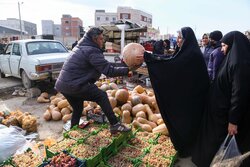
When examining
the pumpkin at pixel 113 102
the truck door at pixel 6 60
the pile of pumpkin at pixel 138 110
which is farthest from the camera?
the truck door at pixel 6 60

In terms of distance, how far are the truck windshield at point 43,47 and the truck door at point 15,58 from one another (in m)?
0.52

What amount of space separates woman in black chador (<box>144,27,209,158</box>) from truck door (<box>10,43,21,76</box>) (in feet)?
20.6

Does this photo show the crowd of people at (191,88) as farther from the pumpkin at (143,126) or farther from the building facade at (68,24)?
the building facade at (68,24)

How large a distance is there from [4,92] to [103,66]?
632 centimetres

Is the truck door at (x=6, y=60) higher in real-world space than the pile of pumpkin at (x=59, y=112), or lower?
higher

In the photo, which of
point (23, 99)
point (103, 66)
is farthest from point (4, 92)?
point (103, 66)

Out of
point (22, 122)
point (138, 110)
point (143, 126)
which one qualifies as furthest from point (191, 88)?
point (22, 122)

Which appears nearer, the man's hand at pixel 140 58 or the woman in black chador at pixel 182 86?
the woman in black chador at pixel 182 86

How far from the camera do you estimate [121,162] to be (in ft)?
9.90

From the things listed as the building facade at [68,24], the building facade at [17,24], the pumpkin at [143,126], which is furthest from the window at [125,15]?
the pumpkin at [143,126]

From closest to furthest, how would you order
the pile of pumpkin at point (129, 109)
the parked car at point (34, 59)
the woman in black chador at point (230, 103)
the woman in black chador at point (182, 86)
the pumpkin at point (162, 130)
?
the woman in black chador at point (230, 103) → the woman in black chador at point (182, 86) → the pumpkin at point (162, 130) → the pile of pumpkin at point (129, 109) → the parked car at point (34, 59)

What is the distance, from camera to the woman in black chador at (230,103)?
233 centimetres

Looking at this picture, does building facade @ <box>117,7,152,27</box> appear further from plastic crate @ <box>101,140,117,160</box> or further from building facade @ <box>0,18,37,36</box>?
plastic crate @ <box>101,140,117,160</box>

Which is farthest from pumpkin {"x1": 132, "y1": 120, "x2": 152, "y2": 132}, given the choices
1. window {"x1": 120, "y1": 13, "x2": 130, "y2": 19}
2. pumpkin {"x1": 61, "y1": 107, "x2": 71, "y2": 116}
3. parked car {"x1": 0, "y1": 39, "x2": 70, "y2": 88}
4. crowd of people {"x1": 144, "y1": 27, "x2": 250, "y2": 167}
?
window {"x1": 120, "y1": 13, "x2": 130, "y2": 19}
